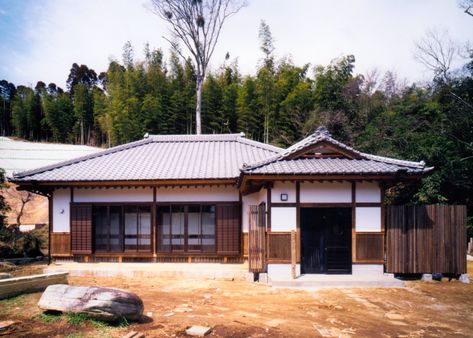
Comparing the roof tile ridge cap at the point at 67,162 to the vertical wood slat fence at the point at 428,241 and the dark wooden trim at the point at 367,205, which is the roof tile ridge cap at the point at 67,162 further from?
the vertical wood slat fence at the point at 428,241

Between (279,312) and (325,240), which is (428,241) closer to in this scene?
(325,240)

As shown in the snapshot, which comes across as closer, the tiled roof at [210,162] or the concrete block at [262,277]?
the tiled roof at [210,162]

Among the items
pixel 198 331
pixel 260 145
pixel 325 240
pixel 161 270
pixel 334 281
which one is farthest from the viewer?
pixel 260 145

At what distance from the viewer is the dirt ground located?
5633 mm

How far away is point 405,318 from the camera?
6.66 m

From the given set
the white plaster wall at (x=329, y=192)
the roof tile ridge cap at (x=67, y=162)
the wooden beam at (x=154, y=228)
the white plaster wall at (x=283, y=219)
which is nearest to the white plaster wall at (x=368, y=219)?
the white plaster wall at (x=329, y=192)

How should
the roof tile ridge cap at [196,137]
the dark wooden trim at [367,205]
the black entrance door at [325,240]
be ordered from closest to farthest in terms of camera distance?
the dark wooden trim at [367,205] → the black entrance door at [325,240] → the roof tile ridge cap at [196,137]

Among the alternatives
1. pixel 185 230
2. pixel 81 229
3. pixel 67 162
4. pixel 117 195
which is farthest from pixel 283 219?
pixel 67 162

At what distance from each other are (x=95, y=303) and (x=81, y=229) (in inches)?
285

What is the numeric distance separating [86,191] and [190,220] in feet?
12.6

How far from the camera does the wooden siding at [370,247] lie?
9.76 metres

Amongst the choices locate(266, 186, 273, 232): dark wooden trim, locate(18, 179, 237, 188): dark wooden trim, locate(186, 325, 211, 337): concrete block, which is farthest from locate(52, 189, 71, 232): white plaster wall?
locate(186, 325, 211, 337): concrete block

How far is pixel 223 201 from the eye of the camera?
12.1 metres

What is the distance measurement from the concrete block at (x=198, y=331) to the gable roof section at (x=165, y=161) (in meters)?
6.24
